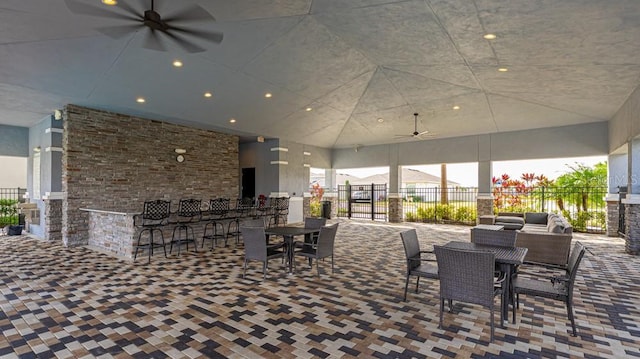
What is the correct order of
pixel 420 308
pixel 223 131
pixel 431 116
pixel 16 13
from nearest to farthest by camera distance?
pixel 420 308 → pixel 16 13 → pixel 431 116 → pixel 223 131

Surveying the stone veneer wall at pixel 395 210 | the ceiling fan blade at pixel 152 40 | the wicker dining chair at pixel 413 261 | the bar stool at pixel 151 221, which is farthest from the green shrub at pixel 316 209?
the ceiling fan blade at pixel 152 40

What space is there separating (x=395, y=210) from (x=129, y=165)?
9361 millimetres

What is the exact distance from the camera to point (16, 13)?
14.2 ft

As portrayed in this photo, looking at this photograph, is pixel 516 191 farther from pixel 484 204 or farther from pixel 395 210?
pixel 395 210

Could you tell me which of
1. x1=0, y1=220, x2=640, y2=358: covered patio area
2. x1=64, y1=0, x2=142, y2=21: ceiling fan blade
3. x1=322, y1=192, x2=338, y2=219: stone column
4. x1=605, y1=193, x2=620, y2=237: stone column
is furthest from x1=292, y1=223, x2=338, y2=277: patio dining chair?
x1=322, y1=192, x2=338, y2=219: stone column

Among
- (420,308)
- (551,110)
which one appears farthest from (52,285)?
(551,110)

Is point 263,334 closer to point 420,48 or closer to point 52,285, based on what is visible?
point 52,285

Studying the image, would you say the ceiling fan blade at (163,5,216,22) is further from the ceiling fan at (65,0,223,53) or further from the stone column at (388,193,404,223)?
the stone column at (388,193,404,223)

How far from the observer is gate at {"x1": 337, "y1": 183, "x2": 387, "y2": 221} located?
46.6 ft

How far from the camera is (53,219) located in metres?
8.22

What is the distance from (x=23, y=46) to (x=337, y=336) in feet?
20.3

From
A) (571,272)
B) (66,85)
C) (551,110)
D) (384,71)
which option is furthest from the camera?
(551,110)

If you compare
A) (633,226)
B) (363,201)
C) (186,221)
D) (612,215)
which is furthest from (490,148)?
(186,221)

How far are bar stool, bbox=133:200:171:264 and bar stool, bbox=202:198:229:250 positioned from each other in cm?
100
